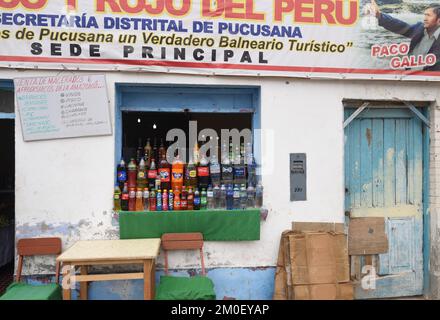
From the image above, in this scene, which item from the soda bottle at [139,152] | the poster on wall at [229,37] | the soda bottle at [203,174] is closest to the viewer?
the poster on wall at [229,37]

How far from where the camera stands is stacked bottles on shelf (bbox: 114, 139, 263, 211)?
4.18 m

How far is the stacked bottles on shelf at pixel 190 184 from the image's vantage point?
4176 mm

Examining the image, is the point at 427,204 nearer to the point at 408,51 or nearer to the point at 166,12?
the point at 408,51

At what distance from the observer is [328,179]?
4.38m

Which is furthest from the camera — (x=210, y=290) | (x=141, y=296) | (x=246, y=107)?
(x=246, y=107)

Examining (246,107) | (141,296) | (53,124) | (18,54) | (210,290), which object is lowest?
(141,296)

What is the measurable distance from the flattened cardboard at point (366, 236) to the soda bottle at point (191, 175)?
211 cm

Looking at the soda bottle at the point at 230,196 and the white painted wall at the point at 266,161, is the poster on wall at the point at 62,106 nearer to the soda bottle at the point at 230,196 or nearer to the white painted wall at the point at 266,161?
the white painted wall at the point at 266,161

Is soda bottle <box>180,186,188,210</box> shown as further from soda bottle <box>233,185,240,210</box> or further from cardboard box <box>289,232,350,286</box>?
cardboard box <box>289,232,350,286</box>

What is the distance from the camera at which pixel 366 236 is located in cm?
455

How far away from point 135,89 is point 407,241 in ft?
13.4

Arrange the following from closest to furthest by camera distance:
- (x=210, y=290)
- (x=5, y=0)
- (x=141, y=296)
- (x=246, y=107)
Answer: (x=210, y=290) < (x=5, y=0) < (x=141, y=296) < (x=246, y=107)

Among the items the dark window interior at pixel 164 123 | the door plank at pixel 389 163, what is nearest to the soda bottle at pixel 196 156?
the dark window interior at pixel 164 123

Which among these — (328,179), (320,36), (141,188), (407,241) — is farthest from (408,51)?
(141,188)
